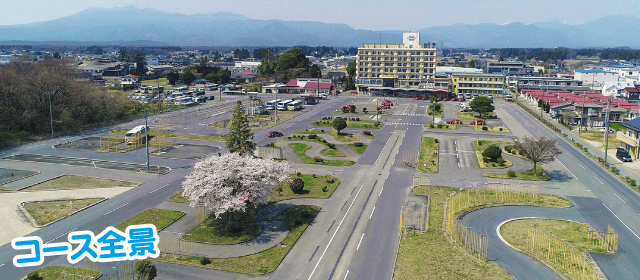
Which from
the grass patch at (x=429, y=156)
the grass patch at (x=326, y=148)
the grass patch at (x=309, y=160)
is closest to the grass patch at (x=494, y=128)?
the grass patch at (x=429, y=156)

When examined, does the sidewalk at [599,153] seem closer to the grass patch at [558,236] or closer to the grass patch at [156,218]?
the grass patch at [558,236]

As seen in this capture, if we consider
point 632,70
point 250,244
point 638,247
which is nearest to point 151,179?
point 250,244

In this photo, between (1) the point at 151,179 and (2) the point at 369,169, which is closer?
(1) the point at 151,179

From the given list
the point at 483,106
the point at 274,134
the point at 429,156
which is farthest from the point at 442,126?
the point at 274,134

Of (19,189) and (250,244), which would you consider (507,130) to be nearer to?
(250,244)

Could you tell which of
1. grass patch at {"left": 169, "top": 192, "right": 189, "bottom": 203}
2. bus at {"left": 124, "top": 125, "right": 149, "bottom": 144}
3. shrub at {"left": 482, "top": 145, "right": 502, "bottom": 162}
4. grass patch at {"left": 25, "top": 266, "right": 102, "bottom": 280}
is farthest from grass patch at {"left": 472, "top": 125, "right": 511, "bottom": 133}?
grass patch at {"left": 25, "top": 266, "right": 102, "bottom": 280}

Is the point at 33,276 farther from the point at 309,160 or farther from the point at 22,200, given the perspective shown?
the point at 309,160
